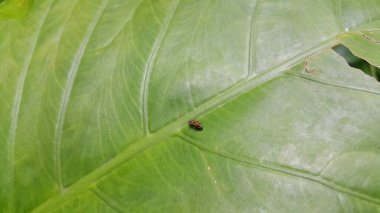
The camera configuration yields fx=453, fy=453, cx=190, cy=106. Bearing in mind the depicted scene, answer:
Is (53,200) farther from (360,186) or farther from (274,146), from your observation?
(360,186)

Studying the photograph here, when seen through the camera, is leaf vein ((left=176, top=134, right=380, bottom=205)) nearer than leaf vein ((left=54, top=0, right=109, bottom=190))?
Yes

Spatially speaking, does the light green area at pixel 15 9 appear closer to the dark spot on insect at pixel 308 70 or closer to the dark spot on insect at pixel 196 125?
the dark spot on insect at pixel 196 125

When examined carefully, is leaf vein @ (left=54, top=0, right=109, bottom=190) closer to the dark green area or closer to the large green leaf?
the large green leaf

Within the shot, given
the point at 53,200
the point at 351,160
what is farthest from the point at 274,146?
the point at 53,200

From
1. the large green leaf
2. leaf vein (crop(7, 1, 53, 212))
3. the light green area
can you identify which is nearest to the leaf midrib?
the large green leaf

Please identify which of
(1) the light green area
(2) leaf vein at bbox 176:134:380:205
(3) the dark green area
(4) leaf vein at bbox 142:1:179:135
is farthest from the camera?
(1) the light green area

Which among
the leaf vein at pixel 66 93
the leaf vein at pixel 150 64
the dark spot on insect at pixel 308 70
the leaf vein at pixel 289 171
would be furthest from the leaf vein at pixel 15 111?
the dark spot on insect at pixel 308 70

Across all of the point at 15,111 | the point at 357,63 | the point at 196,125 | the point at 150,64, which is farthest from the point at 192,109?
the point at 15,111
